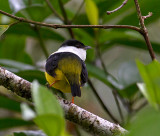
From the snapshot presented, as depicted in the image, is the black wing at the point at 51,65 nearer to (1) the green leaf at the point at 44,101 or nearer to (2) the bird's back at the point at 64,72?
(2) the bird's back at the point at 64,72

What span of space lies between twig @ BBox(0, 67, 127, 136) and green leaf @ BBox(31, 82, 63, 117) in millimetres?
660

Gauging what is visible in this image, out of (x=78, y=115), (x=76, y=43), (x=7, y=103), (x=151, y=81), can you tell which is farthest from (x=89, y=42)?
(x=151, y=81)

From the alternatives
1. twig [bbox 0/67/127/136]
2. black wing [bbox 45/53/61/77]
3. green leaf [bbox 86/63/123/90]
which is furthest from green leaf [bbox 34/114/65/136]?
green leaf [bbox 86/63/123/90]

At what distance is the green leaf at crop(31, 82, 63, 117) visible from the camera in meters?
0.85

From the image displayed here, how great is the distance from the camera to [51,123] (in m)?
0.85

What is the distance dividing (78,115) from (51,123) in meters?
0.94

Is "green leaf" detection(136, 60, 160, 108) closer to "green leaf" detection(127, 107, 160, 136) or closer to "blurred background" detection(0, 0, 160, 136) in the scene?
"green leaf" detection(127, 107, 160, 136)

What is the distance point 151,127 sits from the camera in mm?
725

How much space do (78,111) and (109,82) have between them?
3.59 feet

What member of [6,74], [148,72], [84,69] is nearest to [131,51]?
[84,69]

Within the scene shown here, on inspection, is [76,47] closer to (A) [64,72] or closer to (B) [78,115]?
(A) [64,72]

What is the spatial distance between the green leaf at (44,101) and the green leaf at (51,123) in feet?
0.08

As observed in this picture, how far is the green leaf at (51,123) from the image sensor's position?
31.9 inches

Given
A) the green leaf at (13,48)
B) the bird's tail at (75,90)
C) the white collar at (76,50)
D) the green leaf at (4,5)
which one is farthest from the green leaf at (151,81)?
the green leaf at (13,48)
